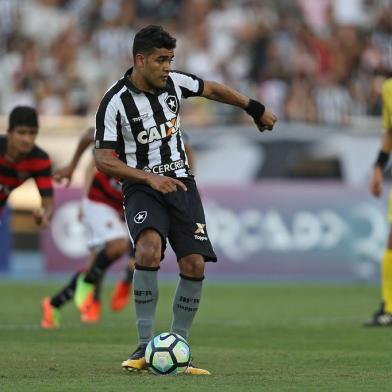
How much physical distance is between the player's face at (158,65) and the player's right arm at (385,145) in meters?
4.14

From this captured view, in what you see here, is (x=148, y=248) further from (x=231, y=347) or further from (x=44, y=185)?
(x=44, y=185)

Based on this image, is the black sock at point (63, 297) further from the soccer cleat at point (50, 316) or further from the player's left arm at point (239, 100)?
the player's left arm at point (239, 100)

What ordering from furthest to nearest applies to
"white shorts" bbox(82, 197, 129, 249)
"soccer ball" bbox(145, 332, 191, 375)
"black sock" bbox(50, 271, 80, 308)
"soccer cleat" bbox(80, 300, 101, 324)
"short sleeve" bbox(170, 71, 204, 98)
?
"white shorts" bbox(82, 197, 129, 249)
"soccer cleat" bbox(80, 300, 101, 324)
"black sock" bbox(50, 271, 80, 308)
"short sleeve" bbox(170, 71, 204, 98)
"soccer ball" bbox(145, 332, 191, 375)

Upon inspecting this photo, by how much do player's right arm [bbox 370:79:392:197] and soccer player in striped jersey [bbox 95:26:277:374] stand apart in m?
3.78

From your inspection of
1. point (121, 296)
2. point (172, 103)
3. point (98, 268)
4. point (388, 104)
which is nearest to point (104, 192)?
point (98, 268)

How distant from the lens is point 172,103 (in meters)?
8.15

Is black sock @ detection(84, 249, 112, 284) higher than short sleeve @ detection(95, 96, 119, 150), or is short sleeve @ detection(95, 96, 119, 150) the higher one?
short sleeve @ detection(95, 96, 119, 150)

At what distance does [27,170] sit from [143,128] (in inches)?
121

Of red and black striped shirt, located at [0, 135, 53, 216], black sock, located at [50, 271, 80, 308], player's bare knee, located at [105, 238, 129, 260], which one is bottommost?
black sock, located at [50, 271, 80, 308]

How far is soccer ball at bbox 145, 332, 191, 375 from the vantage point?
7668 mm

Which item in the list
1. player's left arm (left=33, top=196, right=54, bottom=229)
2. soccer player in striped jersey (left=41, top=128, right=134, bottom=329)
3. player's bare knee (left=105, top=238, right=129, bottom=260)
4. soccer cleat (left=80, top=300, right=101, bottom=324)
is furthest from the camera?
player's bare knee (left=105, top=238, right=129, bottom=260)

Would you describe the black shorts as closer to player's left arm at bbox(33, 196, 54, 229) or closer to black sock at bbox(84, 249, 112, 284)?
Answer: player's left arm at bbox(33, 196, 54, 229)

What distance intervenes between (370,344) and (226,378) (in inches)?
101

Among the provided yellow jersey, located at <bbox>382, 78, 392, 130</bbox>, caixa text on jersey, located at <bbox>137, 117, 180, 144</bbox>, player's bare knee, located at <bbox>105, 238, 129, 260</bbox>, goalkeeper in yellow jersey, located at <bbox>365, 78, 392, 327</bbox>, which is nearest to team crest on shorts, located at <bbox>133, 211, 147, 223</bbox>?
caixa text on jersey, located at <bbox>137, 117, 180, 144</bbox>
